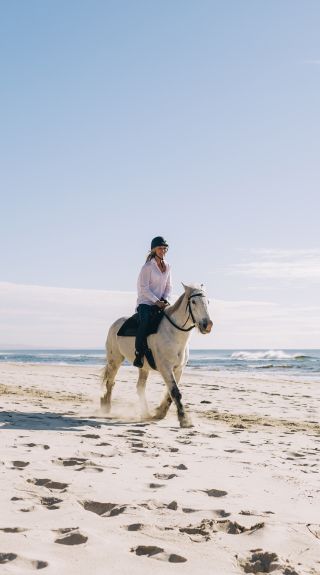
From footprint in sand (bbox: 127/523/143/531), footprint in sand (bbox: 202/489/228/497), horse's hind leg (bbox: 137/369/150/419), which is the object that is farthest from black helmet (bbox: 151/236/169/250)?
footprint in sand (bbox: 127/523/143/531)

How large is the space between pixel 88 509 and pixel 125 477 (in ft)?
3.16

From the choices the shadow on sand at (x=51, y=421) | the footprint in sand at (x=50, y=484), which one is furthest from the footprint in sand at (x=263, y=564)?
the shadow on sand at (x=51, y=421)

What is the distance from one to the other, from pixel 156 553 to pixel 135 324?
700 centimetres

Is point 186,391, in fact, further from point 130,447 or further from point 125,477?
point 125,477

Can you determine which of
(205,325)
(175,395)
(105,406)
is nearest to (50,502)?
(205,325)

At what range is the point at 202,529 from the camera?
3822 millimetres

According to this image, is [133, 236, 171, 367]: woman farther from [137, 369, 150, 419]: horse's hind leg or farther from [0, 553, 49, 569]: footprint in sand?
[0, 553, 49, 569]: footprint in sand

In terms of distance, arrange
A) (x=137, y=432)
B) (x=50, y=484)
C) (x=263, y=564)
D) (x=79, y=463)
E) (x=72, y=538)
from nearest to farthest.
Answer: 1. (x=263, y=564)
2. (x=72, y=538)
3. (x=50, y=484)
4. (x=79, y=463)
5. (x=137, y=432)

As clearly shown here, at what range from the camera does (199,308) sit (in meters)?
9.04

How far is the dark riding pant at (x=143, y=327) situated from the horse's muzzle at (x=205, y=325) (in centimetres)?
121

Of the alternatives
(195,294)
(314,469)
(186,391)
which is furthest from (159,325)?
(186,391)

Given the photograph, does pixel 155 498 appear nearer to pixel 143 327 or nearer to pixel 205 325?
pixel 205 325

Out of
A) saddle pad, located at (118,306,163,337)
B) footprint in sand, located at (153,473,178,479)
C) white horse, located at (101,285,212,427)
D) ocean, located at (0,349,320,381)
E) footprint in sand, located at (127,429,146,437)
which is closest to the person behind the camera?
footprint in sand, located at (153,473,178,479)

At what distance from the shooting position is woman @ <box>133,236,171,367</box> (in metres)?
9.82
